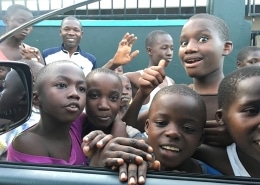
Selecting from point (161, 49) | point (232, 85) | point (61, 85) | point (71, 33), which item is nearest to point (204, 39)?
point (232, 85)

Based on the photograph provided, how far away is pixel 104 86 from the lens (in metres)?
2.33

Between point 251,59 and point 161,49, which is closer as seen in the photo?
point 251,59

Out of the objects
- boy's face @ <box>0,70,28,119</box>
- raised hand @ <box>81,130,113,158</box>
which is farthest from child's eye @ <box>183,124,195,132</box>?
boy's face @ <box>0,70,28,119</box>

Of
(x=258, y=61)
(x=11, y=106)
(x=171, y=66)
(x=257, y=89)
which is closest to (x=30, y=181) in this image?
(x=11, y=106)

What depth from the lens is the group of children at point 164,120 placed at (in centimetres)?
151

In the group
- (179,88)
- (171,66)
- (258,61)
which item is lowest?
(171,66)

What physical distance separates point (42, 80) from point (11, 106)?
1.96ft

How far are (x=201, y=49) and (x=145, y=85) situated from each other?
0.36m

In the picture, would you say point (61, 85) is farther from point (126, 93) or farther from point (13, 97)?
point (126, 93)

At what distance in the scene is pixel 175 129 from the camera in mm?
1730

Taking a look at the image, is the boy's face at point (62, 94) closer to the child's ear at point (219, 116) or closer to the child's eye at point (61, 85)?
the child's eye at point (61, 85)

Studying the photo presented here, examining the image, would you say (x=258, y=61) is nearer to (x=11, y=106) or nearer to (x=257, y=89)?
(x=257, y=89)

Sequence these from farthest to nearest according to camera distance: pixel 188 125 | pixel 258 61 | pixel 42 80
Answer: pixel 258 61 → pixel 42 80 → pixel 188 125

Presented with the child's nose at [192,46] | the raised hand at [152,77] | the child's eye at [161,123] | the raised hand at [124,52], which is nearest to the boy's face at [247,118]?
the child's eye at [161,123]
